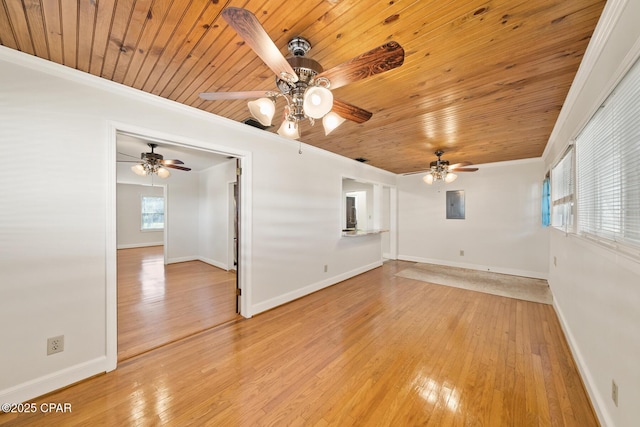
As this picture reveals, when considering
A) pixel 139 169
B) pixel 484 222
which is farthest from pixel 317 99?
pixel 484 222

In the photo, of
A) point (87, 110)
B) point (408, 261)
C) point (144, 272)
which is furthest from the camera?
point (408, 261)

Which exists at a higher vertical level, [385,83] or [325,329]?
[385,83]

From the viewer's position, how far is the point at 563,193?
2.78 metres

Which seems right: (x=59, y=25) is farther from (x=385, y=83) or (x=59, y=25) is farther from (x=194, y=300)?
(x=194, y=300)

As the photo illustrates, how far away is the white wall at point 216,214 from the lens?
561cm

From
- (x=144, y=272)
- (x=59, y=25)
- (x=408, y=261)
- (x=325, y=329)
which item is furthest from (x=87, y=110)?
(x=408, y=261)

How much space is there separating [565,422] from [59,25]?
13.3 feet

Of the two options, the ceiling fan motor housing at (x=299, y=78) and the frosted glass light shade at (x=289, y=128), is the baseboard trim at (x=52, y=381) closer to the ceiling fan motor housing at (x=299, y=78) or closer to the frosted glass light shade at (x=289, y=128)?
the frosted glass light shade at (x=289, y=128)

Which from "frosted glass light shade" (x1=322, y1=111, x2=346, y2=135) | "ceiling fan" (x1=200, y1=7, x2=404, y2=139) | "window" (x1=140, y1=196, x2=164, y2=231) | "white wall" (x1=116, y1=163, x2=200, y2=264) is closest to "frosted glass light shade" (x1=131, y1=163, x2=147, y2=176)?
"white wall" (x1=116, y1=163, x2=200, y2=264)

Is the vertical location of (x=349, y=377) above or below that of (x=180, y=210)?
below

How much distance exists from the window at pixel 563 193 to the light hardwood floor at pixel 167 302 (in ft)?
13.2

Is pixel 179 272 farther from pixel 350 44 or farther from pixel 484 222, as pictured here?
pixel 484 222

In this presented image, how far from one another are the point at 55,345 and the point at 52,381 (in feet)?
0.84

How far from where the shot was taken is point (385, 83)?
1981 mm
